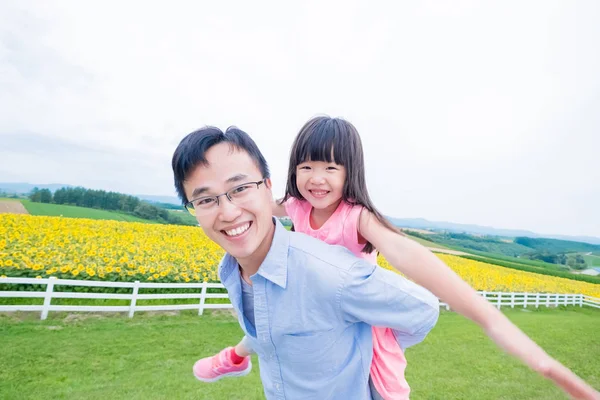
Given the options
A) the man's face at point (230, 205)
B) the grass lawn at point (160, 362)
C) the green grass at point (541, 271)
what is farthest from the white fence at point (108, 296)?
the green grass at point (541, 271)

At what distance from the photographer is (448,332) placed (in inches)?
298

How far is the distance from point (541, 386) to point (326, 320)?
520cm

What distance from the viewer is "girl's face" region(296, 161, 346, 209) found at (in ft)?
6.31

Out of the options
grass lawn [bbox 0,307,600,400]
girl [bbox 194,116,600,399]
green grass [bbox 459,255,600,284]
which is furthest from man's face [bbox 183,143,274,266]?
green grass [bbox 459,255,600,284]

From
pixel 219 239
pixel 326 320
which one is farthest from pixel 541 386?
pixel 219 239

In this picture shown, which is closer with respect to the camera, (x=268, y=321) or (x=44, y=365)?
(x=268, y=321)

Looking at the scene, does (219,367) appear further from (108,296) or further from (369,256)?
(108,296)

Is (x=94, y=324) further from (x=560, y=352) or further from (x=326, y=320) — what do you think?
(x=560, y=352)

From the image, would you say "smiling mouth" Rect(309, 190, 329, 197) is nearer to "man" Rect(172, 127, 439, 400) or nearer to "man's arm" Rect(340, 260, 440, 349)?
"man" Rect(172, 127, 439, 400)

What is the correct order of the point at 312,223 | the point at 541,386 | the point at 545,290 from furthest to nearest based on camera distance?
the point at 545,290 < the point at 541,386 < the point at 312,223

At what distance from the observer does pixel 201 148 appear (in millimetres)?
1412

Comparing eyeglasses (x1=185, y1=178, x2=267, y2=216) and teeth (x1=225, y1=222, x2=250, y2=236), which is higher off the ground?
eyeglasses (x1=185, y1=178, x2=267, y2=216)

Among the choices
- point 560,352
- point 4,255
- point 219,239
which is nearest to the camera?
point 219,239

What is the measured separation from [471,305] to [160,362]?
4210mm
